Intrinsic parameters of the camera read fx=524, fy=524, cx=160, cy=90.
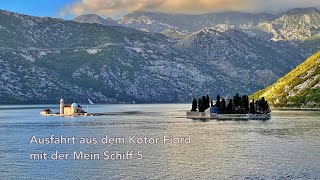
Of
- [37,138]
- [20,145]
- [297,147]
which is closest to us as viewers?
[297,147]

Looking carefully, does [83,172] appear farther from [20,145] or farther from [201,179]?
[20,145]

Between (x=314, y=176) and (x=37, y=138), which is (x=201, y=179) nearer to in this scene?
(x=314, y=176)

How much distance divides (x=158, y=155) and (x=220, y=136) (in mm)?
59769

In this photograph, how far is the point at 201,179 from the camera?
101 m

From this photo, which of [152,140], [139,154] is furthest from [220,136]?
[139,154]

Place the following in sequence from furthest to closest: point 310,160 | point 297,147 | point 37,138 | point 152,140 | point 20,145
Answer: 1. point 37,138
2. point 152,140
3. point 20,145
4. point 297,147
5. point 310,160

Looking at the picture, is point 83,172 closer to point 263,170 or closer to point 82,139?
point 263,170

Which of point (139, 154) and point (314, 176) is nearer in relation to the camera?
point (314, 176)

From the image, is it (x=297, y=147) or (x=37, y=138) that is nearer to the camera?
(x=297, y=147)

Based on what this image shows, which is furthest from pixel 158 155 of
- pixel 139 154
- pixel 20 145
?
pixel 20 145

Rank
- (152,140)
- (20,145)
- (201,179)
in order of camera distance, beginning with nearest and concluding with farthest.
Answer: (201,179) → (20,145) → (152,140)

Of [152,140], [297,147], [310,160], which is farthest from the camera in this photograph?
[152,140]

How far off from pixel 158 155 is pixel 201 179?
110 ft

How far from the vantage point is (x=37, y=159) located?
5012 inches
